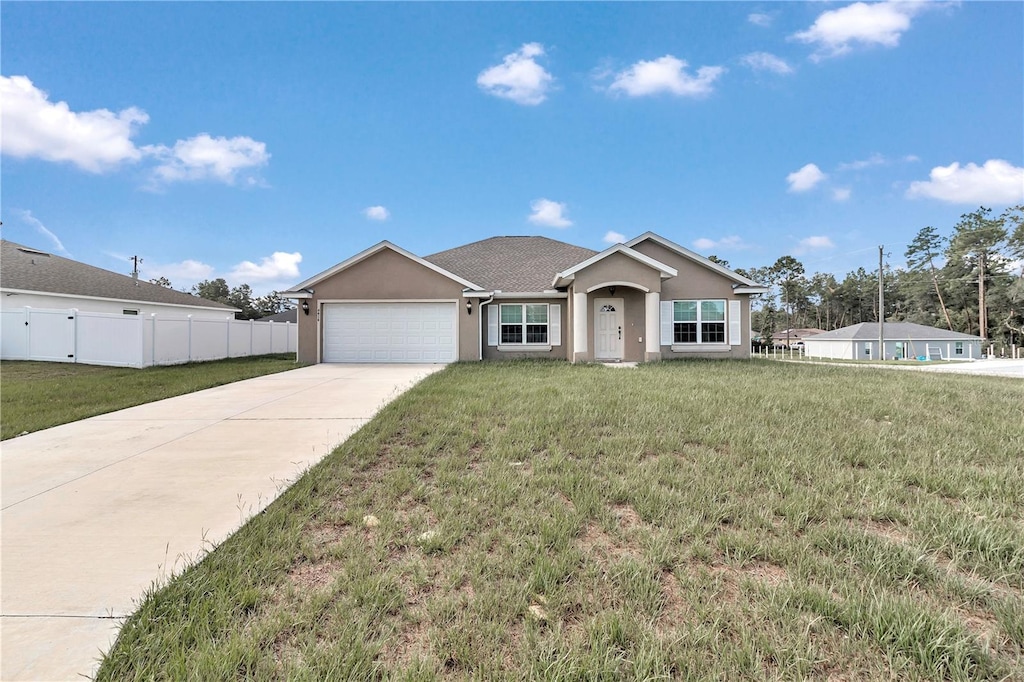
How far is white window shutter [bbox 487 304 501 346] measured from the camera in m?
15.7

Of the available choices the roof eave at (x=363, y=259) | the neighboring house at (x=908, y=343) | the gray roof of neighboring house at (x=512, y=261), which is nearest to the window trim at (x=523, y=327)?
the gray roof of neighboring house at (x=512, y=261)

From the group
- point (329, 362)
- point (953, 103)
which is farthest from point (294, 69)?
point (953, 103)

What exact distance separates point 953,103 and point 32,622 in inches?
1145

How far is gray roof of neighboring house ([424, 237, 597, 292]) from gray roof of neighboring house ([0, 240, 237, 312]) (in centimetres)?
1464

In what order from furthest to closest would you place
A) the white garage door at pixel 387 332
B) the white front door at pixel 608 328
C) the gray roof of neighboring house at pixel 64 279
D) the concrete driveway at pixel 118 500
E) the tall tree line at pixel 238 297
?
the tall tree line at pixel 238 297, the gray roof of neighboring house at pixel 64 279, the white front door at pixel 608 328, the white garage door at pixel 387 332, the concrete driveway at pixel 118 500

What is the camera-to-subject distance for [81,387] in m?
9.32

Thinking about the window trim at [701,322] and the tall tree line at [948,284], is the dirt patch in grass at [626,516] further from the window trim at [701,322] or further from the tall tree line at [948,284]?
the tall tree line at [948,284]

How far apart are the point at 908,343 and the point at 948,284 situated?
12.7 meters

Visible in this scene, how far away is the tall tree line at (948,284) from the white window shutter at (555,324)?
4257cm

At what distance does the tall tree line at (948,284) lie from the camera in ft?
129

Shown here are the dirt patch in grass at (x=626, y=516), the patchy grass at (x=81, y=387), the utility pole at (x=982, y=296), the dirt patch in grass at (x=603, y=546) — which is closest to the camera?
the dirt patch in grass at (x=603, y=546)

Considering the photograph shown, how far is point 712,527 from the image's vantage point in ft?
9.73

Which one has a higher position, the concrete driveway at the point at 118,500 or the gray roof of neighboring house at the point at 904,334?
the gray roof of neighboring house at the point at 904,334

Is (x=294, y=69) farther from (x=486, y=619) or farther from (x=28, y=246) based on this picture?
(x=28, y=246)
